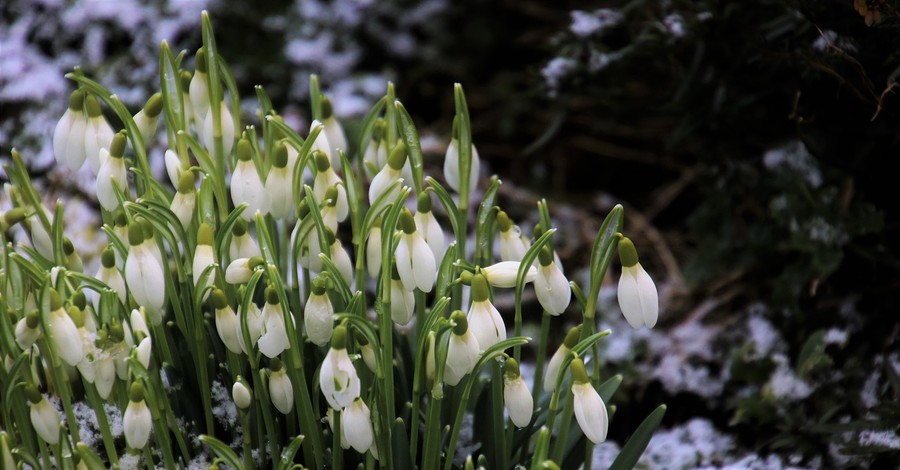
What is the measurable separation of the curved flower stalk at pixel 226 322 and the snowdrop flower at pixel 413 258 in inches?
8.1

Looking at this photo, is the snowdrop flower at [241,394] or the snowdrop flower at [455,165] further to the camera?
the snowdrop flower at [455,165]

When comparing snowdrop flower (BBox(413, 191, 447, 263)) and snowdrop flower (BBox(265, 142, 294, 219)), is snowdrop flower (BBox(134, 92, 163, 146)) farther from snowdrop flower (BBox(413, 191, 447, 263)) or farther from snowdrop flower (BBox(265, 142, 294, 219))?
snowdrop flower (BBox(413, 191, 447, 263))

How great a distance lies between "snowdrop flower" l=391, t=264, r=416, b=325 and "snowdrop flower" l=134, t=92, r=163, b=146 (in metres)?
0.40

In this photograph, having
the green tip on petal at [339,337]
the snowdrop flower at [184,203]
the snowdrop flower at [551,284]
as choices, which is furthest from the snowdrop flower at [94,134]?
the snowdrop flower at [551,284]

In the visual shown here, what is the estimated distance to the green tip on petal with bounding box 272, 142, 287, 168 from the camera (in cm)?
108

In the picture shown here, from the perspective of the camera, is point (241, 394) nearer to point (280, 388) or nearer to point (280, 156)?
point (280, 388)

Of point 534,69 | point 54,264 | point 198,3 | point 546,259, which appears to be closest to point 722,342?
point 534,69

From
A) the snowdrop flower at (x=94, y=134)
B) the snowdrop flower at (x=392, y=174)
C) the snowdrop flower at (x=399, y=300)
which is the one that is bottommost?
the snowdrop flower at (x=399, y=300)

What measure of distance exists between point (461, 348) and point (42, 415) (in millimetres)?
496

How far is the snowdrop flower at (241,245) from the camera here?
3.71 ft

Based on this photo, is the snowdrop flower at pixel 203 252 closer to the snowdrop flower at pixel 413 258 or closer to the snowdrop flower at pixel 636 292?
the snowdrop flower at pixel 413 258

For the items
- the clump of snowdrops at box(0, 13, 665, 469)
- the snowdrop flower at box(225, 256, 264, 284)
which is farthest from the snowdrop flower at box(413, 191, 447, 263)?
the snowdrop flower at box(225, 256, 264, 284)

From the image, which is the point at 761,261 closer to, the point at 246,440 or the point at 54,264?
the point at 246,440

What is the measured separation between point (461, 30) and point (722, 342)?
1.40 metres
